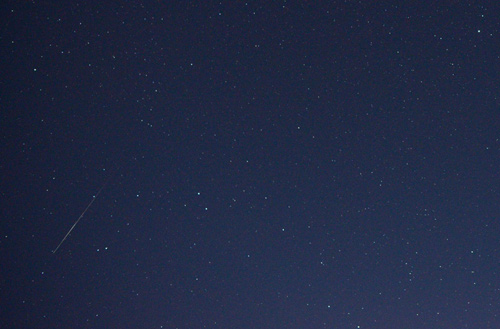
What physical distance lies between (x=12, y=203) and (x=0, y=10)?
2.55 ft

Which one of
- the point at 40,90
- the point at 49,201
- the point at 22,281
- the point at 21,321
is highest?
the point at 40,90

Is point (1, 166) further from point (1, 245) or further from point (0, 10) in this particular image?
point (0, 10)

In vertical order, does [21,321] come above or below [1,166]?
below

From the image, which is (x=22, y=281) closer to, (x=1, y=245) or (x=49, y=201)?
(x=1, y=245)

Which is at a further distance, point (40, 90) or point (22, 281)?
point (22, 281)

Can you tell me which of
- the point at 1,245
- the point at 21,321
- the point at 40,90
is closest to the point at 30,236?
the point at 1,245

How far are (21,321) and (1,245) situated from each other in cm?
38

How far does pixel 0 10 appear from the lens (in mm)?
1585

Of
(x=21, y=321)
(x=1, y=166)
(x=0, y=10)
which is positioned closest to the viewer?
(x=0, y=10)

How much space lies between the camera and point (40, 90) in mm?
1602

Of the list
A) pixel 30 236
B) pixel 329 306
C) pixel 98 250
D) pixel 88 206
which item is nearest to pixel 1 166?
pixel 30 236

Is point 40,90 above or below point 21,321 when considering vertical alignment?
above

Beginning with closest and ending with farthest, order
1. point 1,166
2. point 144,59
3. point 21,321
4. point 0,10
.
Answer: point 144,59 → point 0,10 → point 1,166 → point 21,321

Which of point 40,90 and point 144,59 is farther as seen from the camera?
point 40,90
